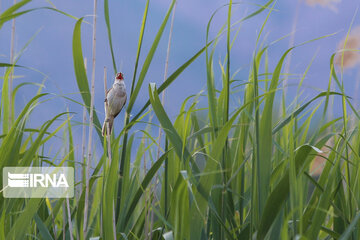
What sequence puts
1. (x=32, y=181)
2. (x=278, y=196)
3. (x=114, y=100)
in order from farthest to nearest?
(x=32, y=181), (x=114, y=100), (x=278, y=196)

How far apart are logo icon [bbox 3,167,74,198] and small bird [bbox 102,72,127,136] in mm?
187

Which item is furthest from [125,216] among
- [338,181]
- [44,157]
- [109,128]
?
[338,181]

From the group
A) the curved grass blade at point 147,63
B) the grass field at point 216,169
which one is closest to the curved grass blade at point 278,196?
the grass field at point 216,169

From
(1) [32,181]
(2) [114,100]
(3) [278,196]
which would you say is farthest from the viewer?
(1) [32,181]

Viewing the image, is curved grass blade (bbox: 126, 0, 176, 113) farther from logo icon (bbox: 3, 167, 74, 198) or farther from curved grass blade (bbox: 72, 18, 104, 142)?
logo icon (bbox: 3, 167, 74, 198)

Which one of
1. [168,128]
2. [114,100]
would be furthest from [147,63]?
[168,128]

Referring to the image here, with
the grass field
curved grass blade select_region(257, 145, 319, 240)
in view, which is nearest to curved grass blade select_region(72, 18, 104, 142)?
the grass field

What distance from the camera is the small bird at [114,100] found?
104 centimetres

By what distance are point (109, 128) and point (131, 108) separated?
0.26 feet

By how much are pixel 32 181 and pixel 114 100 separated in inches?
13.0

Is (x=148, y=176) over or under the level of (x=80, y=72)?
under

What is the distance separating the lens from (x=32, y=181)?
1157 mm

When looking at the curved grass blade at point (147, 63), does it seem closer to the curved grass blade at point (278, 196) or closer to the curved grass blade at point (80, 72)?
the curved grass blade at point (80, 72)

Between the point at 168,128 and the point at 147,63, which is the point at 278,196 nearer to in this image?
the point at 168,128
